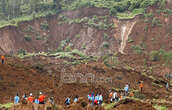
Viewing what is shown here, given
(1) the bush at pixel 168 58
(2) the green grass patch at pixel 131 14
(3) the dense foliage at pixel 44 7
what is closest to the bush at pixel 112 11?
(3) the dense foliage at pixel 44 7

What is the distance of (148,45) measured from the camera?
33.2 metres

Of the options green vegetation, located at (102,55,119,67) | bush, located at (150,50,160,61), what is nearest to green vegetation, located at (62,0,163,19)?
green vegetation, located at (102,55,119,67)

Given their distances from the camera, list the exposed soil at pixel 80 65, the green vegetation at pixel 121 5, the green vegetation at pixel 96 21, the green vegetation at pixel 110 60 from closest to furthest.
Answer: the exposed soil at pixel 80 65
the green vegetation at pixel 110 60
the green vegetation at pixel 121 5
the green vegetation at pixel 96 21

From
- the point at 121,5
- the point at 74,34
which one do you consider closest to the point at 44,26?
the point at 74,34

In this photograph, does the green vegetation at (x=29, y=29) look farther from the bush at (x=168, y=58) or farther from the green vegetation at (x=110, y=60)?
the bush at (x=168, y=58)

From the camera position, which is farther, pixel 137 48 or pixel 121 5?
pixel 121 5

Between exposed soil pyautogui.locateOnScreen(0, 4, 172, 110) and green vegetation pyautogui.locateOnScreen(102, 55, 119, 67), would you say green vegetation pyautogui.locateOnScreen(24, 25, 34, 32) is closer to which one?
exposed soil pyautogui.locateOnScreen(0, 4, 172, 110)

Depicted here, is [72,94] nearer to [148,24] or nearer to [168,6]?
[148,24]

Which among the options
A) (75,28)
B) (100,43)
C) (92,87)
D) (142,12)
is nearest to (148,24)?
(142,12)

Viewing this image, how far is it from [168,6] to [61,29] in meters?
16.8

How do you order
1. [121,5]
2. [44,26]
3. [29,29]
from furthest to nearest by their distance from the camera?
[44,26], [29,29], [121,5]

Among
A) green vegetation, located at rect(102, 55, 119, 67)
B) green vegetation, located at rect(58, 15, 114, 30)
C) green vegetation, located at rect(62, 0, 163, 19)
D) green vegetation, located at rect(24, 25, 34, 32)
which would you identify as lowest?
green vegetation, located at rect(102, 55, 119, 67)

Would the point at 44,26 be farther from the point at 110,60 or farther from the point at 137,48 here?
→ the point at 137,48

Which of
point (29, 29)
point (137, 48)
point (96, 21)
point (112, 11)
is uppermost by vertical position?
point (112, 11)
